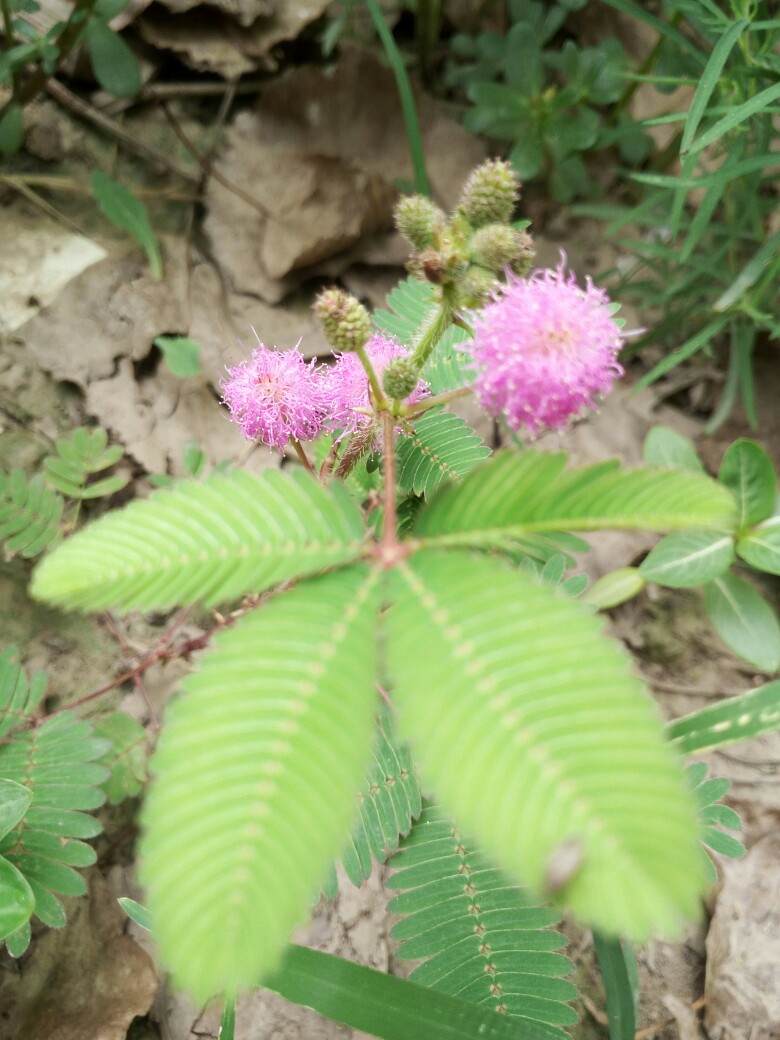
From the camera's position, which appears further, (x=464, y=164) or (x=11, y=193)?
(x=464, y=164)

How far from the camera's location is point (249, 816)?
1.86ft

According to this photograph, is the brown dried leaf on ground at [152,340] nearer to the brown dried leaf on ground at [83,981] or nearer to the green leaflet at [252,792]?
the brown dried leaf on ground at [83,981]

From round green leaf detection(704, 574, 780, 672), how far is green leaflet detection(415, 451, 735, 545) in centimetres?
128

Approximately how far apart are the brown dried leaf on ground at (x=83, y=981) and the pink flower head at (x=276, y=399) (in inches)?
46.8

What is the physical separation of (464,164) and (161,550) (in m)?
2.61

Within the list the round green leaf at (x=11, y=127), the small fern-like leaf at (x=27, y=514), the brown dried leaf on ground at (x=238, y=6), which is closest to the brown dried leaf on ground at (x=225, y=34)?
the brown dried leaf on ground at (x=238, y=6)

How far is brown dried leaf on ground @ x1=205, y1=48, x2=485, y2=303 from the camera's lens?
8.48 ft

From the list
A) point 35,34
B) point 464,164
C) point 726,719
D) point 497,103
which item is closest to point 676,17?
point 497,103

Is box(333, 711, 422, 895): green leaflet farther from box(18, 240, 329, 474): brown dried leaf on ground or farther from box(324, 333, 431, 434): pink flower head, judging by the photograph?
box(18, 240, 329, 474): brown dried leaf on ground

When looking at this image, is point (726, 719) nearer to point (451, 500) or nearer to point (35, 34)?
point (451, 500)

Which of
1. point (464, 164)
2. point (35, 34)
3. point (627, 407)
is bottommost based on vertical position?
point (627, 407)

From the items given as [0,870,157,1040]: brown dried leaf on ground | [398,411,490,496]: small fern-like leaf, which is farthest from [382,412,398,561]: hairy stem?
[0,870,157,1040]: brown dried leaf on ground

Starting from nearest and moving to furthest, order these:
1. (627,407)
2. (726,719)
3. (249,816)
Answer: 1. (249,816)
2. (726,719)
3. (627,407)

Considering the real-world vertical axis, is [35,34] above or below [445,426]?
above
